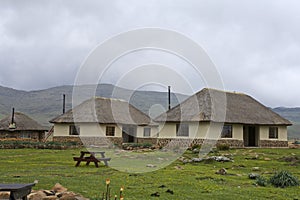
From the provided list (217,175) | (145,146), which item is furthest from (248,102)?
(217,175)

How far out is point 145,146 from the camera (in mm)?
39844

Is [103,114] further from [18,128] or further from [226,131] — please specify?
[226,131]

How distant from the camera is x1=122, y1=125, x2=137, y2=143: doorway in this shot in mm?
48213

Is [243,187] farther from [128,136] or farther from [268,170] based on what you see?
[128,136]

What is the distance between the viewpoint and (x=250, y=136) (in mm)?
40719

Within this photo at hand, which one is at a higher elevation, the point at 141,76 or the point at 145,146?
the point at 141,76

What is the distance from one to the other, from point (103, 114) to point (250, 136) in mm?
16375

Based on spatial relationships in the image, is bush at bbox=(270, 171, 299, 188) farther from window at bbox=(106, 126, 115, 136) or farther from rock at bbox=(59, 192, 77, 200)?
window at bbox=(106, 126, 115, 136)

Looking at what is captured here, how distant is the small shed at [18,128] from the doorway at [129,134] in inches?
439

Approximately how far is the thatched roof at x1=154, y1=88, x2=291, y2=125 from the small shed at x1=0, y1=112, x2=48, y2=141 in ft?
64.7

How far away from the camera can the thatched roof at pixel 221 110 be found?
36031 mm

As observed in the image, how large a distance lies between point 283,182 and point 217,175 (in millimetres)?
3270

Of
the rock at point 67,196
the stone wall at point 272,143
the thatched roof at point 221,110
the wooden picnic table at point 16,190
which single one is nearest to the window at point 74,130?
the thatched roof at point 221,110

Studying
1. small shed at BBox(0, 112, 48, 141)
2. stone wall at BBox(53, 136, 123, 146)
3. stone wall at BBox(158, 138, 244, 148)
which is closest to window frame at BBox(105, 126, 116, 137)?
stone wall at BBox(53, 136, 123, 146)
